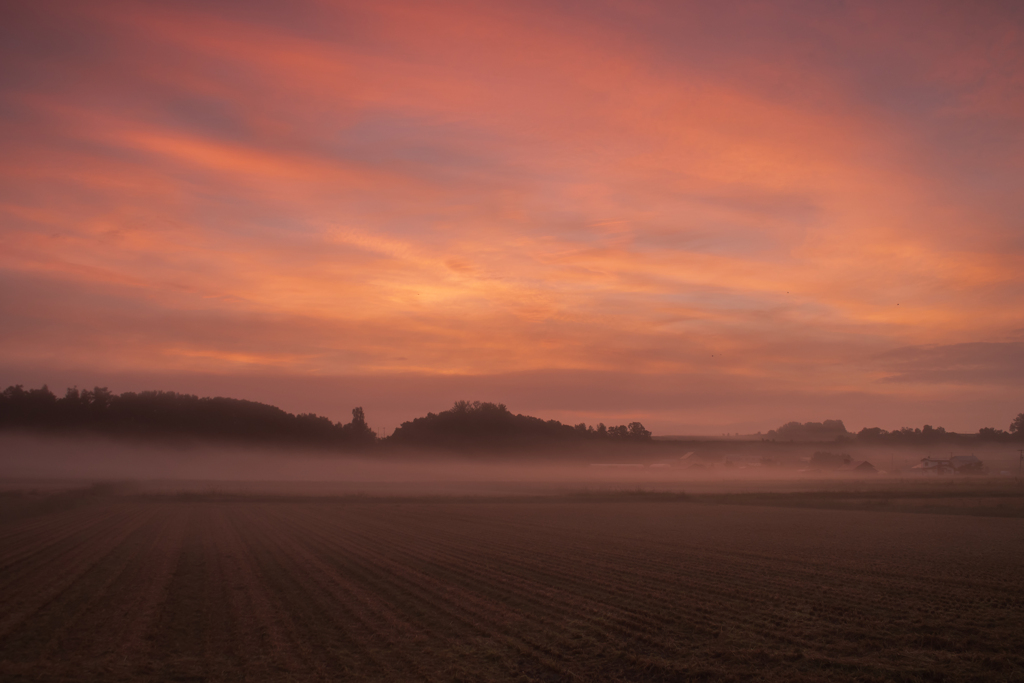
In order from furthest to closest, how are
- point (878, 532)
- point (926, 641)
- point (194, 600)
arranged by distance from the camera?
point (878, 532)
point (194, 600)
point (926, 641)

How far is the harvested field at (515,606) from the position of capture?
1167cm

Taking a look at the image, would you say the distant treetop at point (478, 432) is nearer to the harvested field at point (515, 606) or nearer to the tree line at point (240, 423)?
the tree line at point (240, 423)

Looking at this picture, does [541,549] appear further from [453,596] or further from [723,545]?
[453,596]

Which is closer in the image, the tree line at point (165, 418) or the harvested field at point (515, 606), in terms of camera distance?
the harvested field at point (515, 606)

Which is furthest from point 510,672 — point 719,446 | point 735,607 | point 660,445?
point 719,446

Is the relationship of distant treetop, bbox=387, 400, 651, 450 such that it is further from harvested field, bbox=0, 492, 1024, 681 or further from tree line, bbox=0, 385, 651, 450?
harvested field, bbox=0, 492, 1024, 681

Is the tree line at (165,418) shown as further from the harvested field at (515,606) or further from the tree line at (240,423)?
the harvested field at (515,606)

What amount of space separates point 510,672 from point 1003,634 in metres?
9.74

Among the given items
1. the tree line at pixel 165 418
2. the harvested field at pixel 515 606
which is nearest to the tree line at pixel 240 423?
the tree line at pixel 165 418

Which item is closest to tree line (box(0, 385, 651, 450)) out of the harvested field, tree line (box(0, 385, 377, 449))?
tree line (box(0, 385, 377, 449))

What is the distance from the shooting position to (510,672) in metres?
11.4

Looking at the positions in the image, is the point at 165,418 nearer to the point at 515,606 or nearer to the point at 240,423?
the point at 240,423

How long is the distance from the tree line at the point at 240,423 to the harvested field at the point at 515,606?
130 meters

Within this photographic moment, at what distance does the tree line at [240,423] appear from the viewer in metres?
143
